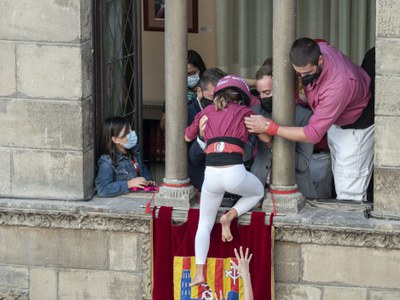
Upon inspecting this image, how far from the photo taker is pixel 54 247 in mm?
13141

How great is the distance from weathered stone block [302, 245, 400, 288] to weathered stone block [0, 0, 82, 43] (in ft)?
8.21

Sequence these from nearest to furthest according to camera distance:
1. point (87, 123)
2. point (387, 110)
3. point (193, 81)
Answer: point (387, 110)
point (87, 123)
point (193, 81)

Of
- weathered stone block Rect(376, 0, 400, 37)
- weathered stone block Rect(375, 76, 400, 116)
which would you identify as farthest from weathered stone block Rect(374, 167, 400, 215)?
weathered stone block Rect(376, 0, 400, 37)

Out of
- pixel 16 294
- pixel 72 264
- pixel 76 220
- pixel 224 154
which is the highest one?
pixel 224 154

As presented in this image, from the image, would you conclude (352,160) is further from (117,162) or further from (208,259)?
(117,162)

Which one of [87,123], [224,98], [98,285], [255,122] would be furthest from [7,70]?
[255,122]

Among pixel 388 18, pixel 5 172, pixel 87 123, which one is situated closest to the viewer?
pixel 388 18

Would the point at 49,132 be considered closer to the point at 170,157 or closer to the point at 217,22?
the point at 170,157

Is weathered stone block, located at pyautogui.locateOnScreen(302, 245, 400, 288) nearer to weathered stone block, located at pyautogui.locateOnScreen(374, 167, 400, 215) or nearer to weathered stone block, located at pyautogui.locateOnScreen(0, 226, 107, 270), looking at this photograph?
weathered stone block, located at pyautogui.locateOnScreen(374, 167, 400, 215)

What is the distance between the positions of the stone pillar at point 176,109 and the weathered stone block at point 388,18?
153cm

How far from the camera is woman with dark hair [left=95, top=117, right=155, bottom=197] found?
13.1 m

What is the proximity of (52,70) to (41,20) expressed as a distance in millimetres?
401

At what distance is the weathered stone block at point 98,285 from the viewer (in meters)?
13.1

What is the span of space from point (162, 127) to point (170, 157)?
2.36 meters
